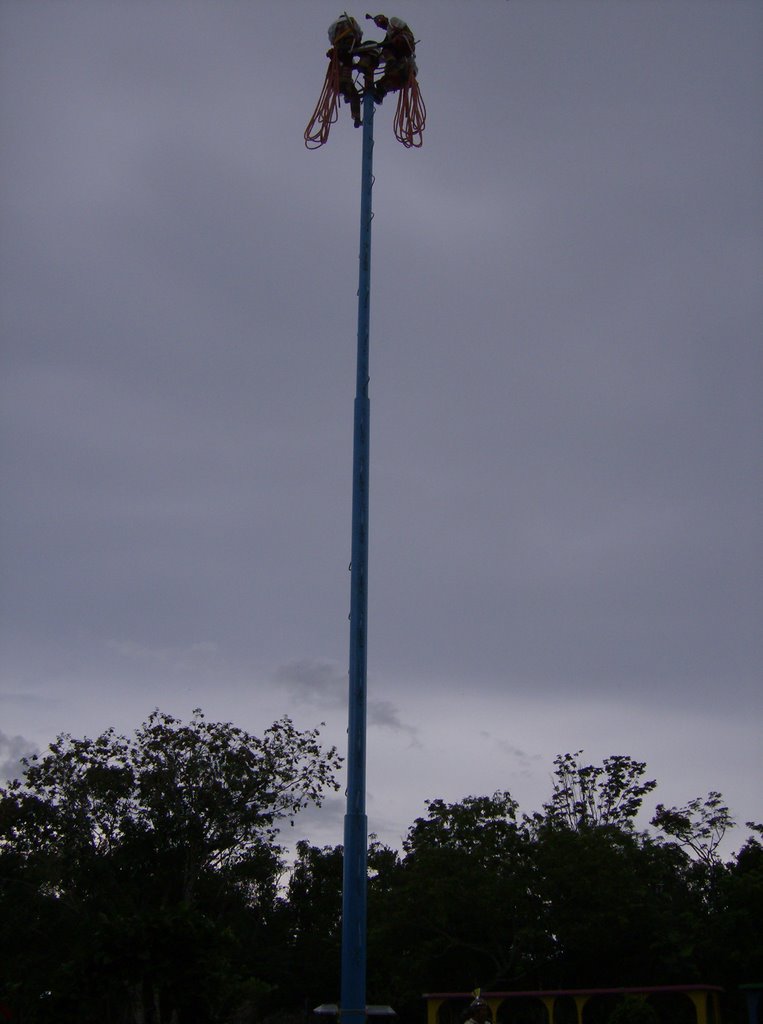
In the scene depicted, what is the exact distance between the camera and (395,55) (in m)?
13.2

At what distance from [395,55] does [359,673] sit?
7741 millimetres

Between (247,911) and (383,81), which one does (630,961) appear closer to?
(247,911)

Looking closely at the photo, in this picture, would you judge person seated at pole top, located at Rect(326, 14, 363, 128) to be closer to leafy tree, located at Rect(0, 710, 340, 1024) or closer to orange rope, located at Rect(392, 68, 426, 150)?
orange rope, located at Rect(392, 68, 426, 150)

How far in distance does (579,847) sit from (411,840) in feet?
28.0

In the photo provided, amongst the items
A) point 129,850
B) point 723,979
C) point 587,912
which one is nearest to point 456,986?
point 587,912

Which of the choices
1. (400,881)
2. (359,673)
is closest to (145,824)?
(400,881)

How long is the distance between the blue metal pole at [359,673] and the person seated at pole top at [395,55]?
36 cm

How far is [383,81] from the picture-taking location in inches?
523

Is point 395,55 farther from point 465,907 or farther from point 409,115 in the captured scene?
point 465,907

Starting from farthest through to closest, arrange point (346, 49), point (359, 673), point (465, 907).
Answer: point (465, 907), point (346, 49), point (359, 673)

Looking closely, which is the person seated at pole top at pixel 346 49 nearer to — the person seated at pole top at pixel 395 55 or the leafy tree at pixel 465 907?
the person seated at pole top at pixel 395 55

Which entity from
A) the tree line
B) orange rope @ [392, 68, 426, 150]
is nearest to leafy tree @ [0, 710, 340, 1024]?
the tree line

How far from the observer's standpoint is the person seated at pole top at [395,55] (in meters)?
13.0

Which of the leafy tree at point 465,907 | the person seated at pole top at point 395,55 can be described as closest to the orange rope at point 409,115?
the person seated at pole top at point 395,55
